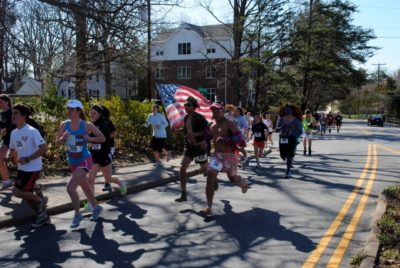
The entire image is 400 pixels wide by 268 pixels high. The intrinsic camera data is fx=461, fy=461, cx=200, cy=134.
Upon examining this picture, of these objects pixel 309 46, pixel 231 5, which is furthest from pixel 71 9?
pixel 309 46

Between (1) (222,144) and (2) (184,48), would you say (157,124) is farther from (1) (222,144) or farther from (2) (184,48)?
(2) (184,48)

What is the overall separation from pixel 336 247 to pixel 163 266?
225cm

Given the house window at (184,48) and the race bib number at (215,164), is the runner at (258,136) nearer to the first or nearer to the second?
the race bib number at (215,164)

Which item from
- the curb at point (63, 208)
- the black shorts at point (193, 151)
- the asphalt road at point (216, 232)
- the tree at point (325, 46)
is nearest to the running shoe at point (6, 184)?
the curb at point (63, 208)

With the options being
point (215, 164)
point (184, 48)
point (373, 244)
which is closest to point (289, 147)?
point (215, 164)

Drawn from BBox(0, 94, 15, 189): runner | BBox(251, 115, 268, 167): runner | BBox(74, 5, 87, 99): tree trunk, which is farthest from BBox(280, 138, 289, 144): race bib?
BBox(74, 5, 87, 99): tree trunk

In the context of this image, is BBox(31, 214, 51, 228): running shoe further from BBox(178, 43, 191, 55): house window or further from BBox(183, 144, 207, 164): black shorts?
BBox(178, 43, 191, 55): house window

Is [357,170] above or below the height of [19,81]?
below

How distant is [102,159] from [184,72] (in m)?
58.6

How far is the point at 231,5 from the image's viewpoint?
112 feet

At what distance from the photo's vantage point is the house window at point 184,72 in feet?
215

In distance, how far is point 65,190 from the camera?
29.5 ft

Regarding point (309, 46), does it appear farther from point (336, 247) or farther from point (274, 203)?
point (336, 247)

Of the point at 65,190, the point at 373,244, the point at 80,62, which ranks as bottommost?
the point at 373,244
